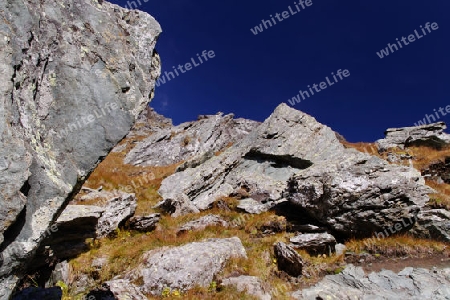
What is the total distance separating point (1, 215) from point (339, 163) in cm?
1700

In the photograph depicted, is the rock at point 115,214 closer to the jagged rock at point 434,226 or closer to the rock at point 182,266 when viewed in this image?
the rock at point 182,266

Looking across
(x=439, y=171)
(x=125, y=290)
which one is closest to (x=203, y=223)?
(x=125, y=290)

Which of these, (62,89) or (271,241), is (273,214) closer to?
(271,241)

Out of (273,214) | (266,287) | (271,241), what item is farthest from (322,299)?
(273,214)

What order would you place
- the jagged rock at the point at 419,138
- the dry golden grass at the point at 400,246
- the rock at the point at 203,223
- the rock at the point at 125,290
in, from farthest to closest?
1. the jagged rock at the point at 419,138
2. the rock at the point at 203,223
3. the dry golden grass at the point at 400,246
4. the rock at the point at 125,290

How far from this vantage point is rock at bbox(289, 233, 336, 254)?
1303 centimetres

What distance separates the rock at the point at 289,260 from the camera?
11539mm

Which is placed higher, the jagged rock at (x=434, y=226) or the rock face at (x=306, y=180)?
the rock face at (x=306, y=180)

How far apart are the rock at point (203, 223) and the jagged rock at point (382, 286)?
6.20m

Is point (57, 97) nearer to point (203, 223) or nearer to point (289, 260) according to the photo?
point (289, 260)

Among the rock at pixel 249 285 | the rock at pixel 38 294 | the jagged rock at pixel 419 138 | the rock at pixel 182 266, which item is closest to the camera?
the rock at pixel 38 294

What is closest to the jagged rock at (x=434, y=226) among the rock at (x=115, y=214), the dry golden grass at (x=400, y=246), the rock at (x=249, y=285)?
the dry golden grass at (x=400, y=246)

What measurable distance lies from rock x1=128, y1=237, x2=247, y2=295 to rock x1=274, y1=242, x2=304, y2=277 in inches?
70.0

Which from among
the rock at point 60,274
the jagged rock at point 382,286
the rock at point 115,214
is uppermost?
the rock at point 115,214
